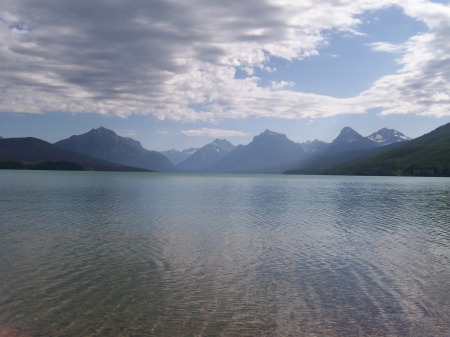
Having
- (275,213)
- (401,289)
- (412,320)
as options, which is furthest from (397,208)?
(412,320)

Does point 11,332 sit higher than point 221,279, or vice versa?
point 11,332

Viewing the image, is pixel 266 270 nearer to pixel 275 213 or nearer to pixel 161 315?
pixel 161 315

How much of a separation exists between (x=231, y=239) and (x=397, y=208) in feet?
175

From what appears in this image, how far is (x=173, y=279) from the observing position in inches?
1137

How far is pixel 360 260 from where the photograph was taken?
3619 cm

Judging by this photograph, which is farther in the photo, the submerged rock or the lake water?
the lake water

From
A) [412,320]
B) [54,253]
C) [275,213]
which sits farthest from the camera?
[275,213]

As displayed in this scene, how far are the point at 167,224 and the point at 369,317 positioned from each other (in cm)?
3812

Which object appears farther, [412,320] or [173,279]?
[173,279]

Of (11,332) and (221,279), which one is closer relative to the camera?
(11,332)

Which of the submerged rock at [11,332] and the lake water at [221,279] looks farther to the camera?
the lake water at [221,279]

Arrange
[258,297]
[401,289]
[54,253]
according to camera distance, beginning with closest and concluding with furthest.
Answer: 1. [258,297]
2. [401,289]
3. [54,253]

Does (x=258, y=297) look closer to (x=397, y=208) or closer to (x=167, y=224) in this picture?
(x=167, y=224)

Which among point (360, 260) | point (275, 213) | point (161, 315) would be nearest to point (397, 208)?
point (275, 213)
